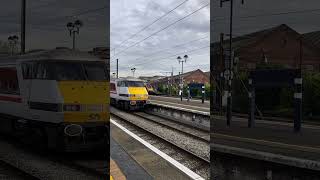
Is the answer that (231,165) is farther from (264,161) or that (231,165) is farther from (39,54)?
(39,54)

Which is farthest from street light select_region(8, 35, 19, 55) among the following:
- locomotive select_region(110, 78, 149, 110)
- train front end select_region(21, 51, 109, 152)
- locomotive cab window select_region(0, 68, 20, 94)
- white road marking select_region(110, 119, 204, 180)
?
locomotive select_region(110, 78, 149, 110)

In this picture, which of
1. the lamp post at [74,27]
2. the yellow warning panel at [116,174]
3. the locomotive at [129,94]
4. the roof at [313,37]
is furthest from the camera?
the locomotive at [129,94]

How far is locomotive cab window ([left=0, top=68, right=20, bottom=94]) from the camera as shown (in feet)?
8.45

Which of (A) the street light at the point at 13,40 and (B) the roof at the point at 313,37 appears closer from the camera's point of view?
(B) the roof at the point at 313,37

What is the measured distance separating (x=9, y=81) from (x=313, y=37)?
2.01 metres

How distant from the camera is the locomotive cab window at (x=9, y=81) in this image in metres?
2.57

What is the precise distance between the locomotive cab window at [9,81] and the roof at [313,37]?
6.21 ft

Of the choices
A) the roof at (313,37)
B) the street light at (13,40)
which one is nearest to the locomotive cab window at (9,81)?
the street light at (13,40)

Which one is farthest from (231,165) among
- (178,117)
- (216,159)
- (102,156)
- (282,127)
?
(178,117)

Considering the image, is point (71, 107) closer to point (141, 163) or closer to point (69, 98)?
point (69, 98)

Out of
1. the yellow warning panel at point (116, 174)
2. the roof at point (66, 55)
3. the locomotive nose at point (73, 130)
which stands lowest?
the yellow warning panel at point (116, 174)

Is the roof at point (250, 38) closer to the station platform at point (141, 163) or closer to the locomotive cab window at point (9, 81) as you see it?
the locomotive cab window at point (9, 81)

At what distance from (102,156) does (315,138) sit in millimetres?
1318

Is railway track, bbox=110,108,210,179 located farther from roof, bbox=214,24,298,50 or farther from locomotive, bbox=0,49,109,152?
locomotive, bbox=0,49,109,152
